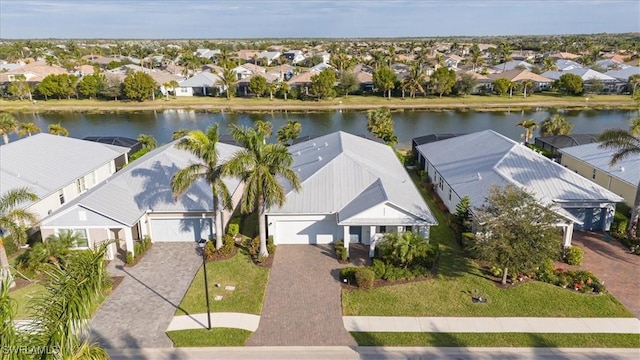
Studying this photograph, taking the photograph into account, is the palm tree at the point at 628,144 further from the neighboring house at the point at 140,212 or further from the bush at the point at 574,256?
the neighboring house at the point at 140,212

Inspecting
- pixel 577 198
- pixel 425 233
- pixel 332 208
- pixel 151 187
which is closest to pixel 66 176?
pixel 151 187

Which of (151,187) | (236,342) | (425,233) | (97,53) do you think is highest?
(97,53)

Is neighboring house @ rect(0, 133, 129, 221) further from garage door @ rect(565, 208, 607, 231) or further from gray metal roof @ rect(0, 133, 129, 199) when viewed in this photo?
garage door @ rect(565, 208, 607, 231)

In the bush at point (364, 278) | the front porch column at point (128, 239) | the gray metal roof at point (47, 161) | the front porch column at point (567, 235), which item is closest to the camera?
the bush at point (364, 278)

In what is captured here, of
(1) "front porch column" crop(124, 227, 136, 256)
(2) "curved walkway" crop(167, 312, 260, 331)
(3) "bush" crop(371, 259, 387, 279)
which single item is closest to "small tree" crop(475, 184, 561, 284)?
(3) "bush" crop(371, 259, 387, 279)

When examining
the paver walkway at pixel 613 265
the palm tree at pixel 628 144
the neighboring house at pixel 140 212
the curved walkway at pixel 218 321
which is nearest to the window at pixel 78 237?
the neighboring house at pixel 140 212

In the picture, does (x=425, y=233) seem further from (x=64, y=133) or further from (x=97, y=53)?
(x=97, y=53)
